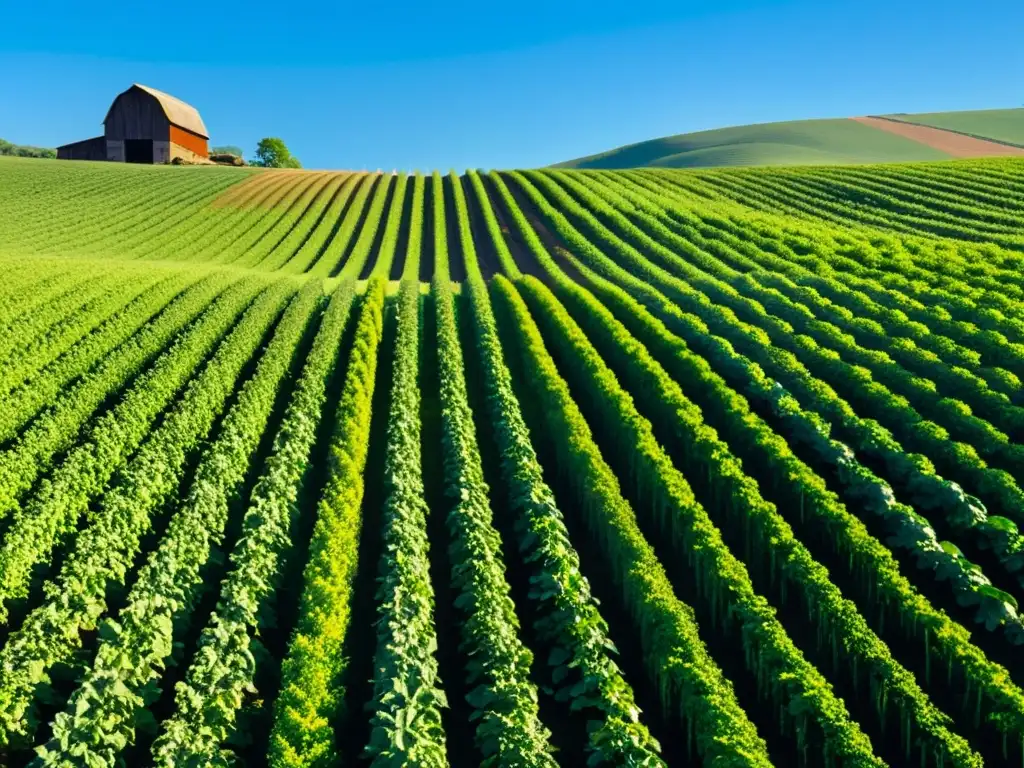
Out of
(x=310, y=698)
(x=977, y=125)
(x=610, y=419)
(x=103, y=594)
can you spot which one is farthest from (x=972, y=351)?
(x=977, y=125)

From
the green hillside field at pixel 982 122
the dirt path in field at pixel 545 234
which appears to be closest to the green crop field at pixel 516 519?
the dirt path in field at pixel 545 234

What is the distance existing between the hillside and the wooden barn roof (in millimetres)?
53290

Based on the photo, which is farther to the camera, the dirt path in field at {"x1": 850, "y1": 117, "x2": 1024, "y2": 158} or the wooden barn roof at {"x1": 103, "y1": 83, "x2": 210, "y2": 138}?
the dirt path in field at {"x1": 850, "y1": 117, "x2": 1024, "y2": 158}

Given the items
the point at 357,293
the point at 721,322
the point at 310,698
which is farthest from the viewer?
the point at 357,293

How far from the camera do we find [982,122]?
320 ft

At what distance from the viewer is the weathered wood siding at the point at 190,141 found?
71.1m

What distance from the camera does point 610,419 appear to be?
18.1 meters

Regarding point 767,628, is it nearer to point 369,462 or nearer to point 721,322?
point 369,462

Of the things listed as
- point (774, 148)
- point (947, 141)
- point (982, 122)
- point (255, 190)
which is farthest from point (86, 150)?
point (982, 122)

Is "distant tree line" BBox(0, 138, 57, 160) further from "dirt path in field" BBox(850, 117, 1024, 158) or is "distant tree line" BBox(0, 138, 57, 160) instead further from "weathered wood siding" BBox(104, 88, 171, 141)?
"dirt path in field" BBox(850, 117, 1024, 158)

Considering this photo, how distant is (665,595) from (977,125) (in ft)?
362

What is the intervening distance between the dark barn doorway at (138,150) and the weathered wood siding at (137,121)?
0.60m

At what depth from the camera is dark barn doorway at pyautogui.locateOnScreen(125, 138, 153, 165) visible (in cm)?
7088

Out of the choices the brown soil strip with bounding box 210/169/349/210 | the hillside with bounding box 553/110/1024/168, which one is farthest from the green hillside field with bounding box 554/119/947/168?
the brown soil strip with bounding box 210/169/349/210
